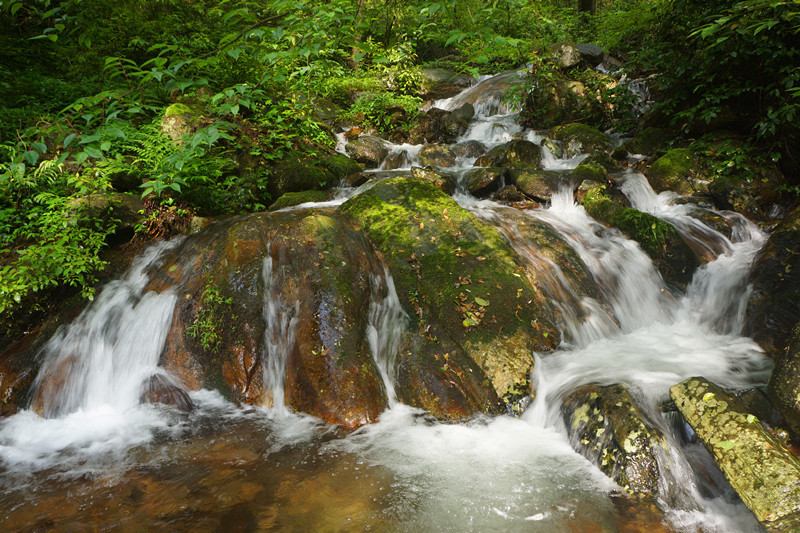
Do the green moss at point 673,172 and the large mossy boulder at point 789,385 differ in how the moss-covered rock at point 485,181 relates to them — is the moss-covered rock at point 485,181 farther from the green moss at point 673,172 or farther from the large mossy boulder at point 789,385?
the large mossy boulder at point 789,385

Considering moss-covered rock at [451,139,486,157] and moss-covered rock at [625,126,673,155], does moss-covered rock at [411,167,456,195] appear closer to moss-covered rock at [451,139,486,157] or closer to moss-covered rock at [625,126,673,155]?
moss-covered rock at [451,139,486,157]

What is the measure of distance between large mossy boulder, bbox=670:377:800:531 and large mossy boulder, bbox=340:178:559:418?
1.35 metres

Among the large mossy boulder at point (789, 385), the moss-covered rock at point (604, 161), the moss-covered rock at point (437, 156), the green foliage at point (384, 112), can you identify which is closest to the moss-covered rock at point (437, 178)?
the moss-covered rock at point (437, 156)

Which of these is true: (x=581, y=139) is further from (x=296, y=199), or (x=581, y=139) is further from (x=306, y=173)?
(x=296, y=199)

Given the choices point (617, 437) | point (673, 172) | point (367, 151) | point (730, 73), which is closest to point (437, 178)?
point (367, 151)

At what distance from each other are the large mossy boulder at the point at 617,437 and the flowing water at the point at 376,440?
91mm

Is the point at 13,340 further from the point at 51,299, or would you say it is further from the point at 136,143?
the point at 136,143

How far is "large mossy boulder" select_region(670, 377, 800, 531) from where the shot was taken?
7.91 ft

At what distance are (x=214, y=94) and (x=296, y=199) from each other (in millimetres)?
2331

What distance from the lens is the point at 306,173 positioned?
7.48m

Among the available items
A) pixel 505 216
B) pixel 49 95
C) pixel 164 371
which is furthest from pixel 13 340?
pixel 505 216

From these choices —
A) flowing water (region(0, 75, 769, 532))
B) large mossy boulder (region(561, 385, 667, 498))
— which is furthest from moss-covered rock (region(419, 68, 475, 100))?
large mossy boulder (region(561, 385, 667, 498))

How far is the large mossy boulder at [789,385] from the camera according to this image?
3.06m

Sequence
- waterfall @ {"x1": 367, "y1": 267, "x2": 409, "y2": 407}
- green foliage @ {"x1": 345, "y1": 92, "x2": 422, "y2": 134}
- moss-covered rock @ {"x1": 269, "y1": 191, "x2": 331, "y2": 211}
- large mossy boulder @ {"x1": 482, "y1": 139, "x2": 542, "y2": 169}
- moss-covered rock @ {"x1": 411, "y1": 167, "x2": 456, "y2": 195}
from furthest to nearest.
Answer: green foliage @ {"x1": 345, "y1": 92, "x2": 422, "y2": 134} → large mossy boulder @ {"x1": 482, "y1": 139, "x2": 542, "y2": 169} → moss-covered rock @ {"x1": 411, "y1": 167, "x2": 456, "y2": 195} → moss-covered rock @ {"x1": 269, "y1": 191, "x2": 331, "y2": 211} → waterfall @ {"x1": 367, "y1": 267, "x2": 409, "y2": 407}
